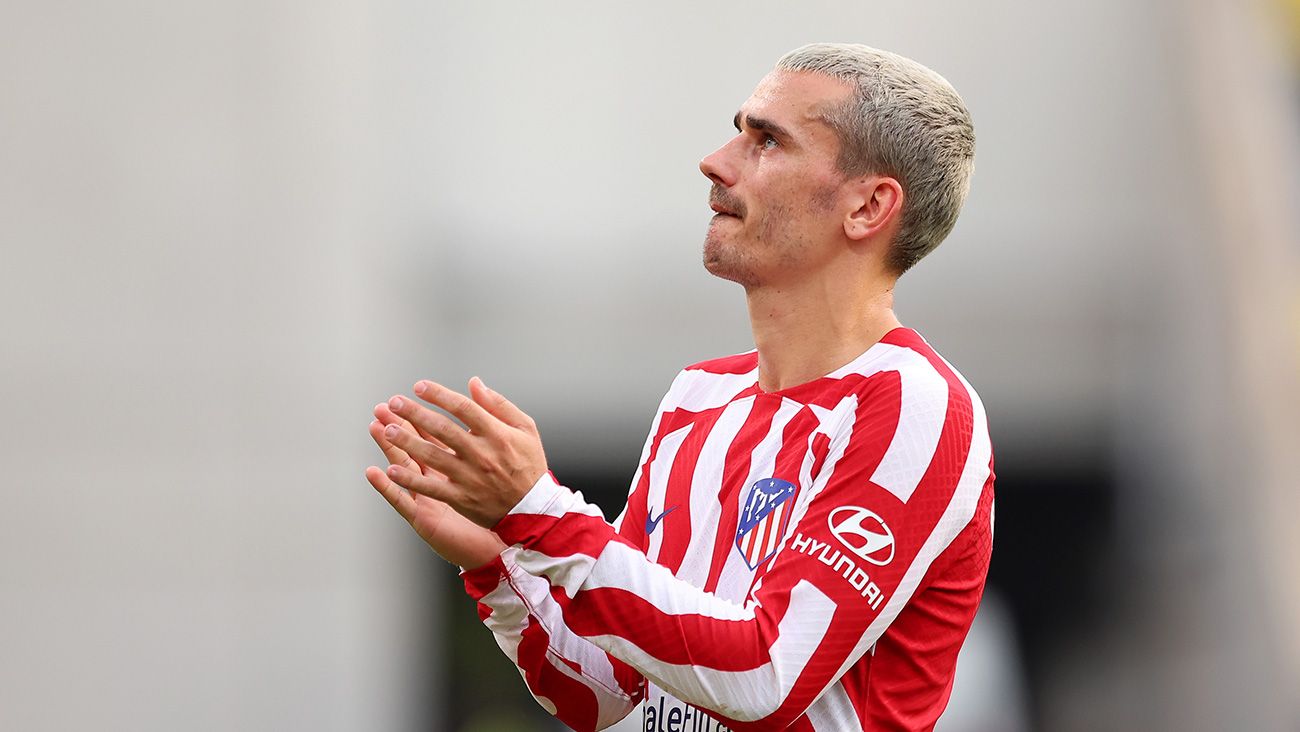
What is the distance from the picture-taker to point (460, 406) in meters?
2.56

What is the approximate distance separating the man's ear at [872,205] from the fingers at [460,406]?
93cm

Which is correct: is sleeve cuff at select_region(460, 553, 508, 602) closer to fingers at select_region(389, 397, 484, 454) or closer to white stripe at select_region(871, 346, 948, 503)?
fingers at select_region(389, 397, 484, 454)

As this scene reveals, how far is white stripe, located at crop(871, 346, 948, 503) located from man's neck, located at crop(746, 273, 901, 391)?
141mm

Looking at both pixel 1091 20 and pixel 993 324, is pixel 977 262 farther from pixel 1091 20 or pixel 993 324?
pixel 1091 20

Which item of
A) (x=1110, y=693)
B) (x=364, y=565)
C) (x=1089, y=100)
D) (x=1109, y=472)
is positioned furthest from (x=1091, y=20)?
(x=364, y=565)

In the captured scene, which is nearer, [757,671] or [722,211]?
[757,671]

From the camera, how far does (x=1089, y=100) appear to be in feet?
42.3

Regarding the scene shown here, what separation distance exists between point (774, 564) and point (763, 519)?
0.22m

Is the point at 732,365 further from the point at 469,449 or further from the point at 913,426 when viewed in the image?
the point at 469,449

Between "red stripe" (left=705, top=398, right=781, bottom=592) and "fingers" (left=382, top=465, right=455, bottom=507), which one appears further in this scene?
"red stripe" (left=705, top=398, right=781, bottom=592)

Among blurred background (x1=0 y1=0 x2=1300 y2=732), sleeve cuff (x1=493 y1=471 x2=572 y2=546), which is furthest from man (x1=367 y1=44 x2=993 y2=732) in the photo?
blurred background (x1=0 y1=0 x2=1300 y2=732)

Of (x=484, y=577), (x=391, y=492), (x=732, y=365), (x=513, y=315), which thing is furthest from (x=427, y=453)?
(x=513, y=315)

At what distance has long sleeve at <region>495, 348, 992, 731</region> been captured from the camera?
264cm

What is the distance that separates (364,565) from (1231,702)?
249 inches
